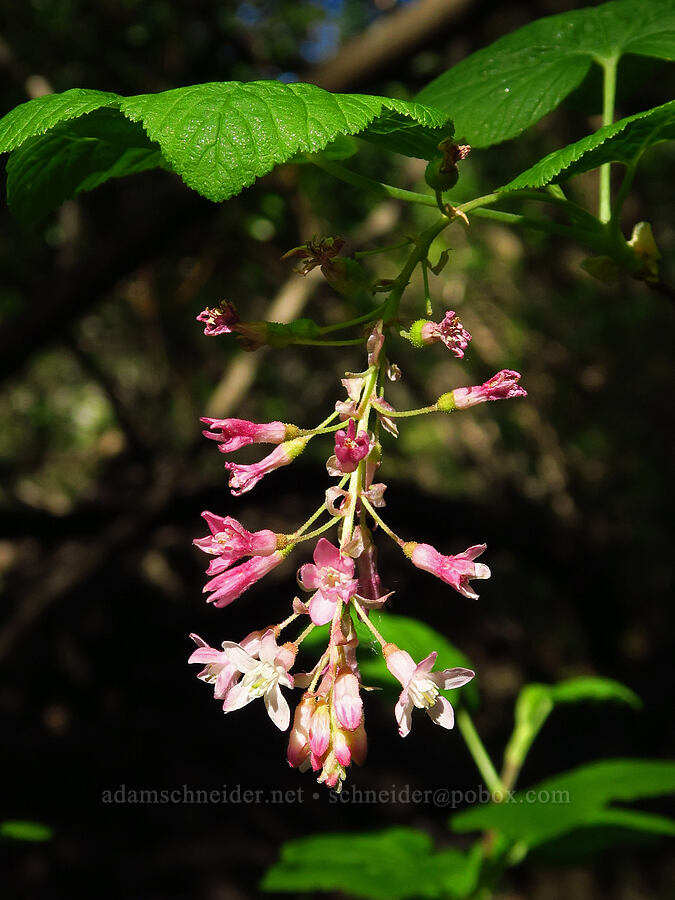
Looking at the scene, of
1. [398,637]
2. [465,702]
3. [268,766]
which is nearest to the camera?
[398,637]

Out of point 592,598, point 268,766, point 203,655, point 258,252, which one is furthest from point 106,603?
point 203,655

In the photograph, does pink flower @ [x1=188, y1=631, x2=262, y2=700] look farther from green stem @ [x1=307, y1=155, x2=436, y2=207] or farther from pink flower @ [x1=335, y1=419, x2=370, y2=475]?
A: green stem @ [x1=307, y1=155, x2=436, y2=207]

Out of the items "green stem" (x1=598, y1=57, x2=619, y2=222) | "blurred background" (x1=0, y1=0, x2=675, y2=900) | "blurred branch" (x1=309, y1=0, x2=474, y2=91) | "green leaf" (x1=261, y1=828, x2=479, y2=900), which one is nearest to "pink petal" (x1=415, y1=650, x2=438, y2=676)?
"green stem" (x1=598, y1=57, x2=619, y2=222)

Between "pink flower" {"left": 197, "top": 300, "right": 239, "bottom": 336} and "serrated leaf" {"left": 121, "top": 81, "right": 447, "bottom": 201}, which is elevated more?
"serrated leaf" {"left": 121, "top": 81, "right": 447, "bottom": 201}

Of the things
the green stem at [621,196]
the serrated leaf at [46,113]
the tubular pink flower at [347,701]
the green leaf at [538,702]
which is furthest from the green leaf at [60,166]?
the green leaf at [538,702]

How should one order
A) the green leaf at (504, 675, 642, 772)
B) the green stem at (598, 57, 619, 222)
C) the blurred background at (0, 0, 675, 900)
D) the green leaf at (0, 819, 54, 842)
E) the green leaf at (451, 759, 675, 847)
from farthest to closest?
the blurred background at (0, 0, 675, 900)
the green leaf at (504, 675, 642, 772)
the green leaf at (0, 819, 54, 842)
the green leaf at (451, 759, 675, 847)
the green stem at (598, 57, 619, 222)

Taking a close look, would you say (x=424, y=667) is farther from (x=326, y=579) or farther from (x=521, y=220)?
(x=521, y=220)

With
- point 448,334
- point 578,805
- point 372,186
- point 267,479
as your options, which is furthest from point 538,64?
point 267,479

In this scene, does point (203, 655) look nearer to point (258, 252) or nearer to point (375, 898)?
→ point (375, 898)
